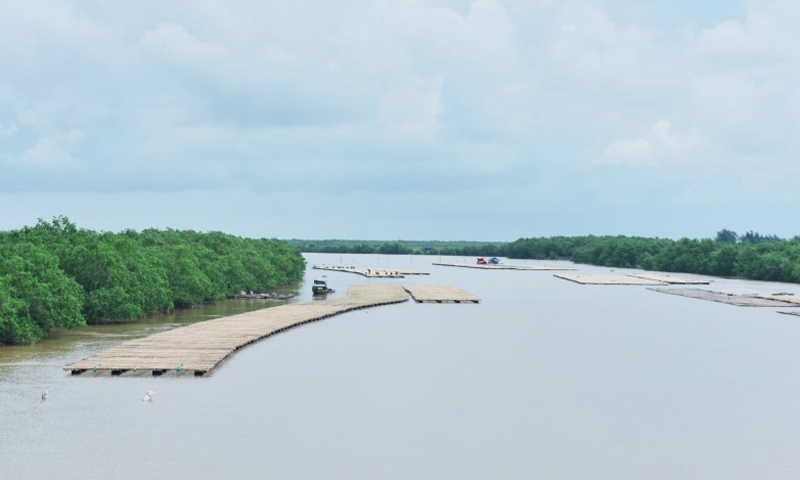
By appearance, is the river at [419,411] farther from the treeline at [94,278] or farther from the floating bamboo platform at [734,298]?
the floating bamboo platform at [734,298]

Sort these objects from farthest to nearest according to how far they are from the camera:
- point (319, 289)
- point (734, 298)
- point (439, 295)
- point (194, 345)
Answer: point (319, 289) < point (734, 298) < point (439, 295) < point (194, 345)

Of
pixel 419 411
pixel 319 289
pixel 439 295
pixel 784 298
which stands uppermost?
pixel 319 289

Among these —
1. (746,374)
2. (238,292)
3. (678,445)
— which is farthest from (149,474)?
(238,292)

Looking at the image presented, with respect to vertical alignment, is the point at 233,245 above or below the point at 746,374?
above

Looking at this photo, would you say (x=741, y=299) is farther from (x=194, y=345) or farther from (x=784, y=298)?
(x=194, y=345)

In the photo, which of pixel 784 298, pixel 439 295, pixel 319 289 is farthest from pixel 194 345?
pixel 784 298

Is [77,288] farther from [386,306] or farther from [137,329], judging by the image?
[386,306]

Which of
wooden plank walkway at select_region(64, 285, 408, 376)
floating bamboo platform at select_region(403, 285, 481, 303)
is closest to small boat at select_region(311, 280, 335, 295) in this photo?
floating bamboo platform at select_region(403, 285, 481, 303)
